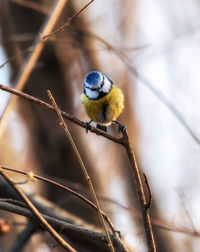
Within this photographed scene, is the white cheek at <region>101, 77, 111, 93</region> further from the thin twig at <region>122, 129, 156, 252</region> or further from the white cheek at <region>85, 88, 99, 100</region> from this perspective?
the thin twig at <region>122, 129, 156, 252</region>

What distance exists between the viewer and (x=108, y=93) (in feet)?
8.75

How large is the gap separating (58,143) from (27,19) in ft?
4.04

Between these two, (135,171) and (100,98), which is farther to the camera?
(100,98)

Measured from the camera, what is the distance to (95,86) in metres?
2.57

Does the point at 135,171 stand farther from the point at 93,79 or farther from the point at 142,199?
the point at 93,79

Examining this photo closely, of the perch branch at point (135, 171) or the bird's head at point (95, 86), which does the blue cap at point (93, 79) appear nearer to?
the bird's head at point (95, 86)

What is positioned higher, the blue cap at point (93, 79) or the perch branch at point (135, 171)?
the blue cap at point (93, 79)

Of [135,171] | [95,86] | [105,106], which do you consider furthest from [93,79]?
[135,171]

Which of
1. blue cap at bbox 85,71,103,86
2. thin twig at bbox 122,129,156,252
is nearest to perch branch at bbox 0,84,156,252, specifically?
thin twig at bbox 122,129,156,252

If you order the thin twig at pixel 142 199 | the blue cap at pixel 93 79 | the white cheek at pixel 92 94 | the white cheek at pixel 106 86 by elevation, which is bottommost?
the thin twig at pixel 142 199

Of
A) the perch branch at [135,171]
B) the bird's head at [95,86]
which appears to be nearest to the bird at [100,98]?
the bird's head at [95,86]

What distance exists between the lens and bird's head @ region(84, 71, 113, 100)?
257 cm

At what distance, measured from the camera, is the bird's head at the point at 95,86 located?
2.57 metres

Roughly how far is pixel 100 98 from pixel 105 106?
2.2 inches
